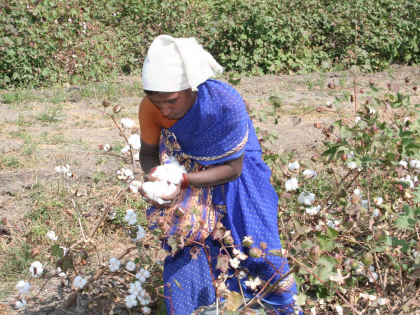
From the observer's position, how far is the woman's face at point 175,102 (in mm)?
1887

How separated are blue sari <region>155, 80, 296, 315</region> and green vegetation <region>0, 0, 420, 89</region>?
4684 mm

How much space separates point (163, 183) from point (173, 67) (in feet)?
1.39

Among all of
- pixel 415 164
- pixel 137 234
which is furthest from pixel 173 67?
pixel 415 164

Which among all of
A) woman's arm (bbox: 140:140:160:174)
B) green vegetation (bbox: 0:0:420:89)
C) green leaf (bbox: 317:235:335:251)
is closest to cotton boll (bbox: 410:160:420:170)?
green leaf (bbox: 317:235:335:251)

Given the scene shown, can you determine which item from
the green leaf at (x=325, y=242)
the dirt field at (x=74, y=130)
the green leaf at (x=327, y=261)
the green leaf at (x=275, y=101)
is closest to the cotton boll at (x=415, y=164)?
the dirt field at (x=74, y=130)

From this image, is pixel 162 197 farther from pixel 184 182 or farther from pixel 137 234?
pixel 137 234

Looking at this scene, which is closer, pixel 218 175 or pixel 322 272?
pixel 322 272

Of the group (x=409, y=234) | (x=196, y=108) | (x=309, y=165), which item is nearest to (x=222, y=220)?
(x=196, y=108)

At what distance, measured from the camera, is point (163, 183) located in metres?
1.84

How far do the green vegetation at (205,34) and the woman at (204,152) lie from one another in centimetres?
461

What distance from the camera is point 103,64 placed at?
6.73m

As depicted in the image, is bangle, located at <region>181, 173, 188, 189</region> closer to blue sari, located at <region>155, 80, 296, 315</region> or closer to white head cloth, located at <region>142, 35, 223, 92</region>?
blue sari, located at <region>155, 80, 296, 315</region>

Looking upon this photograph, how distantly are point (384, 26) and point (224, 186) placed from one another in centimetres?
658

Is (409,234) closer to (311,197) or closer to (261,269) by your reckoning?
(311,197)
